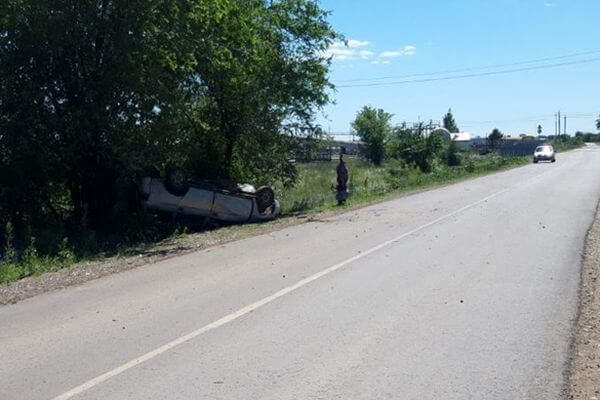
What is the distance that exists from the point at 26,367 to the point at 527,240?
35.5 ft

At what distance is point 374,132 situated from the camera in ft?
249

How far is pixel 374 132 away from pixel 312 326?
2724 inches

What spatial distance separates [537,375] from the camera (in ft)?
19.4

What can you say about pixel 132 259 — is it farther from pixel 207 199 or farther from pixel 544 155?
pixel 544 155

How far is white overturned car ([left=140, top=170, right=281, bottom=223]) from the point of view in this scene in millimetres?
19734

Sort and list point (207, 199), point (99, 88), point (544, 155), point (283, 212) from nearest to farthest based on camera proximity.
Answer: point (99, 88) < point (207, 199) < point (283, 212) < point (544, 155)

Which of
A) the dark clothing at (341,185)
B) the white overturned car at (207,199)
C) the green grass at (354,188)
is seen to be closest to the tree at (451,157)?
the green grass at (354,188)

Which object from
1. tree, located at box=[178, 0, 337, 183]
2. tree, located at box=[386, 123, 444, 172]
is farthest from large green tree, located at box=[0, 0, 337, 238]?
tree, located at box=[386, 123, 444, 172]

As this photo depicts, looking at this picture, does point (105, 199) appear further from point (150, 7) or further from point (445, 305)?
point (445, 305)

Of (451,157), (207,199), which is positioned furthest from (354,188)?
(451,157)

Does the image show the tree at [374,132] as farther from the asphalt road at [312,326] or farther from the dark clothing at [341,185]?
the asphalt road at [312,326]

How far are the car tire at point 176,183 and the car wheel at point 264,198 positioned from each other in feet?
8.53

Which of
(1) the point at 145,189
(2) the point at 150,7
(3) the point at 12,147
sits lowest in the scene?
(1) the point at 145,189

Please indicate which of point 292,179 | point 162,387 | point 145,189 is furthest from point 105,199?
point 162,387
